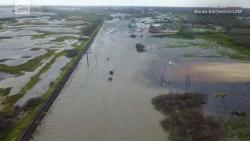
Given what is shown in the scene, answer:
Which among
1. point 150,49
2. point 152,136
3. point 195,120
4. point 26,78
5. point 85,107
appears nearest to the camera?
point 152,136

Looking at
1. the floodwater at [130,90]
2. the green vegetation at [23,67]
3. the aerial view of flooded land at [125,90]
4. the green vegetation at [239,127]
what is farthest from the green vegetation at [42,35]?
the green vegetation at [239,127]

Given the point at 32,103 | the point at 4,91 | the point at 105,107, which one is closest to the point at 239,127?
the point at 105,107

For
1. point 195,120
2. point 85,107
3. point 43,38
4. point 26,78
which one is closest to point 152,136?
point 195,120

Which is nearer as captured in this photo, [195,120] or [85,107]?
[195,120]

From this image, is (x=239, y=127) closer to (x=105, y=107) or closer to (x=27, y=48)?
(x=105, y=107)

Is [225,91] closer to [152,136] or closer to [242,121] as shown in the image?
[242,121]

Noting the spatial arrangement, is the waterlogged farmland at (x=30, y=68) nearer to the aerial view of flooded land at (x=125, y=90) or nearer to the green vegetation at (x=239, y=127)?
the aerial view of flooded land at (x=125, y=90)

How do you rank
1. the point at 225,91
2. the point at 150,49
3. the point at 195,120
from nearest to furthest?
the point at 195,120 < the point at 225,91 < the point at 150,49

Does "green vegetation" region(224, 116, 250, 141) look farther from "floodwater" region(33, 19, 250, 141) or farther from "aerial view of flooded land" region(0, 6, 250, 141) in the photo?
"floodwater" region(33, 19, 250, 141)
